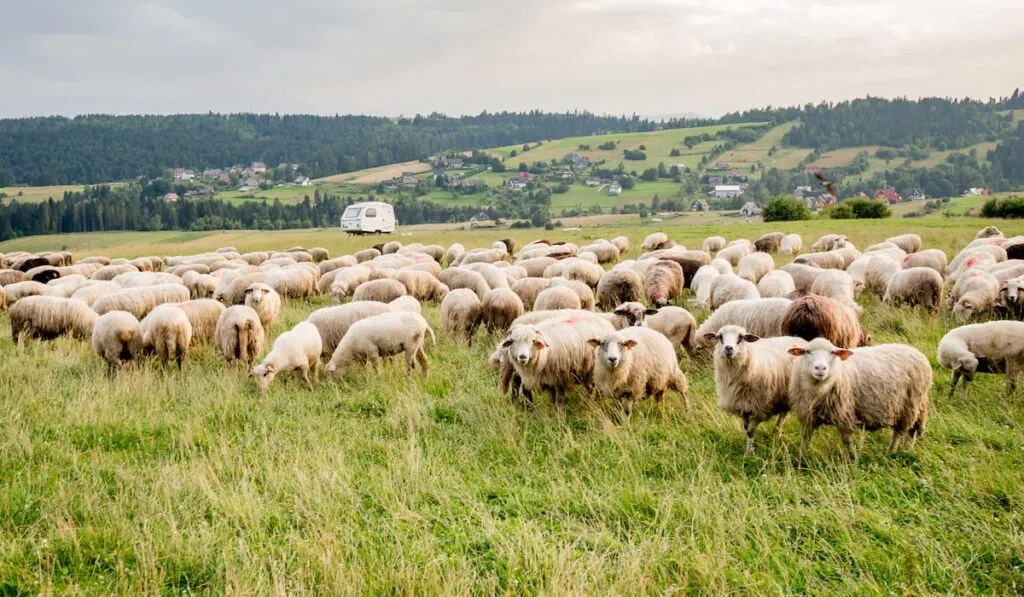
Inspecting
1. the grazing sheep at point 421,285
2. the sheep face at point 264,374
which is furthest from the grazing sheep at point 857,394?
the grazing sheep at point 421,285

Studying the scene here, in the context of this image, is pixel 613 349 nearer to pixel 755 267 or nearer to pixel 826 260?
pixel 755 267

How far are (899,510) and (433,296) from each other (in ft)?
40.8

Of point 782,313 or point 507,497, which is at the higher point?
point 782,313

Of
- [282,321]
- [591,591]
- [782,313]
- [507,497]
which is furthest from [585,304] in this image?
[591,591]

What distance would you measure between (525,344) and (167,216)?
107m

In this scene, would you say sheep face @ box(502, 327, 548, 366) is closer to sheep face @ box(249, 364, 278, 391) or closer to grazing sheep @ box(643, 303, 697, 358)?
grazing sheep @ box(643, 303, 697, 358)

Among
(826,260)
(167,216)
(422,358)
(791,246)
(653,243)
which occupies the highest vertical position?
(167,216)

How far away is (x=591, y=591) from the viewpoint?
3.98 meters

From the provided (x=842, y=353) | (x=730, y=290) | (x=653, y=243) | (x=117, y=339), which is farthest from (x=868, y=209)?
(x=117, y=339)

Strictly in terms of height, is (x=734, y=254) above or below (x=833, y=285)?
above

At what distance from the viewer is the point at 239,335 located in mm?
10031

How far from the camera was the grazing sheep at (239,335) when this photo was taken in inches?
394

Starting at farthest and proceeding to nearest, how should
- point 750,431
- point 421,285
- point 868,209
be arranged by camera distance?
1. point 868,209
2. point 421,285
3. point 750,431

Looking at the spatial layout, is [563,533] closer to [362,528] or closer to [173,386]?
[362,528]
